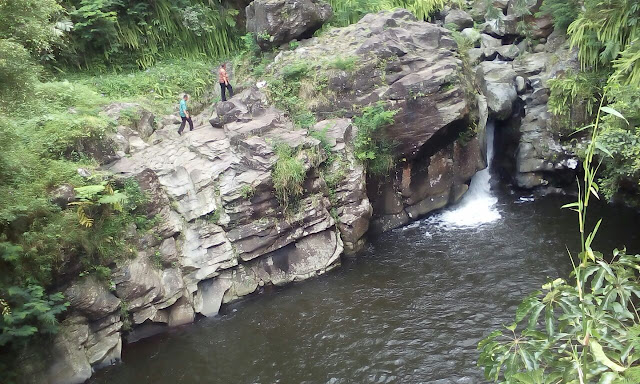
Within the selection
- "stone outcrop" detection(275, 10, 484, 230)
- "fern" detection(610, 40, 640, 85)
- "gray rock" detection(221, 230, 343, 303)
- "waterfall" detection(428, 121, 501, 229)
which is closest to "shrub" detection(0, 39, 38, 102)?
"gray rock" detection(221, 230, 343, 303)

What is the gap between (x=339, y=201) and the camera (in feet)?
40.4

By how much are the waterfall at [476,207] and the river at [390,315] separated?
25cm

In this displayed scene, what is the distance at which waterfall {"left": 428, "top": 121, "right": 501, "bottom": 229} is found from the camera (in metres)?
13.4

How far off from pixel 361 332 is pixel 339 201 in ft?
13.3

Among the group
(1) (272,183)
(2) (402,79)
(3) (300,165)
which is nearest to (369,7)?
(2) (402,79)

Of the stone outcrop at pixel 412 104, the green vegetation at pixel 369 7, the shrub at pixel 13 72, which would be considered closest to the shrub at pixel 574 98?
the stone outcrop at pixel 412 104

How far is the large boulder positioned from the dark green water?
26.2 feet

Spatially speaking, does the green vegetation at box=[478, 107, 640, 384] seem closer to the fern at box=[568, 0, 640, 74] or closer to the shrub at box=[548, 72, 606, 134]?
the fern at box=[568, 0, 640, 74]

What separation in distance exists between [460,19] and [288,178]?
11699mm

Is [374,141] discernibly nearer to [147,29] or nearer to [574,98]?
[574,98]

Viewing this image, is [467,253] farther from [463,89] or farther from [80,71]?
[80,71]

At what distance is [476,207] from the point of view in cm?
1427

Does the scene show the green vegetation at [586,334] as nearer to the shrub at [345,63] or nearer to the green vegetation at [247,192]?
the green vegetation at [247,192]

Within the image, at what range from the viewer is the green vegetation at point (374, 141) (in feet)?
41.4
